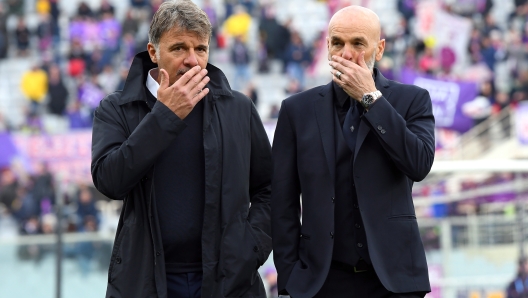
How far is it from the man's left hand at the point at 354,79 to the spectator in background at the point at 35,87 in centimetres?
1619

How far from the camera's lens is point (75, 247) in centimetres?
654

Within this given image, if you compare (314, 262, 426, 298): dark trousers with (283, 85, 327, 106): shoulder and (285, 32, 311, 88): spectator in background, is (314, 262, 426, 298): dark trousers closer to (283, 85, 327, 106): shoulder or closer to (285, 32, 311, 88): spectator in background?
(283, 85, 327, 106): shoulder

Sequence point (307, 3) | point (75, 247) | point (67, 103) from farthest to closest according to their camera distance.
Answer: point (307, 3) → point (67, 103) → point (75, 247)

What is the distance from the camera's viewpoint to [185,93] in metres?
3.30

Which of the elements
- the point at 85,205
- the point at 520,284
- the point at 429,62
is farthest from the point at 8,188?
the point at 520,284

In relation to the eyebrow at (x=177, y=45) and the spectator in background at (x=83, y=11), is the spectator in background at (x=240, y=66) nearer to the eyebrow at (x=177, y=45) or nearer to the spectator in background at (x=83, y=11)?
the spectator in background at (x=83, y=11)

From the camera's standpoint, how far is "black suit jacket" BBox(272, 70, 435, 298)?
333 cm

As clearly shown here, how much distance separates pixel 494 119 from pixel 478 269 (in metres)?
10.1

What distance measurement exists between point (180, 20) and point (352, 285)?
1.15 m

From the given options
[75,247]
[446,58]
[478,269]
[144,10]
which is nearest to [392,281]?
[478,269]

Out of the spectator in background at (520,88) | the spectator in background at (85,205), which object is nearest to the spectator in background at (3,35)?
the spectator in background at (520,88)

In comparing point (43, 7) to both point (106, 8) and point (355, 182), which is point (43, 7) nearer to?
point (106, 8)

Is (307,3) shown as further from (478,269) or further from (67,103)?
(478,269)

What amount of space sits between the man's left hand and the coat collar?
0.48 meters
